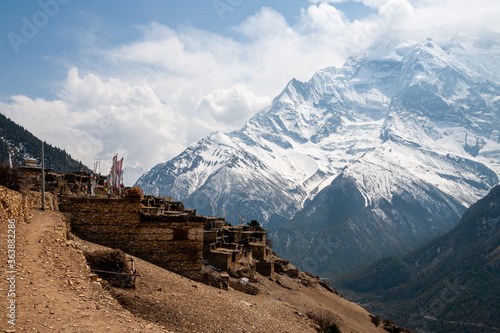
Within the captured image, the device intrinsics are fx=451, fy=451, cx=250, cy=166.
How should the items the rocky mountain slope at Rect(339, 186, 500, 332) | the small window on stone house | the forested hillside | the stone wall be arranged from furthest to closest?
the rocky mountain slope at Rect(339, 186, 500, 332)
the forested hillside
the small window on stone house
the stone wall

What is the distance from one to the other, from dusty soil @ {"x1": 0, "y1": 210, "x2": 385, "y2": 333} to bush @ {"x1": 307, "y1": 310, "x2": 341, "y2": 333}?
5.95 metres

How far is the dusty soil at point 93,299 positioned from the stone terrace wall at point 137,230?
1.03m

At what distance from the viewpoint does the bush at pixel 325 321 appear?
94.4 feet

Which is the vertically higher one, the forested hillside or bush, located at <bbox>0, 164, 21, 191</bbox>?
the forested hillside

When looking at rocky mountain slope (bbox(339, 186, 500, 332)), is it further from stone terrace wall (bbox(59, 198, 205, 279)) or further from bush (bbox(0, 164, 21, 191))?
bush (bbox(0, 164, 21, 191))

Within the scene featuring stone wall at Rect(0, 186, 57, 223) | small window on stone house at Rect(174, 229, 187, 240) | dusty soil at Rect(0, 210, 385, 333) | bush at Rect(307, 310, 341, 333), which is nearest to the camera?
dusty soil at Rect(0, 210, 385, 333)

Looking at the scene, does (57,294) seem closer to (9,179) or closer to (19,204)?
(19,204)

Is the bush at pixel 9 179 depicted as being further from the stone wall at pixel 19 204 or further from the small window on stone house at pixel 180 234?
the small window on stone house at pixel 180 234

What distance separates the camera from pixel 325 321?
31.9 meters

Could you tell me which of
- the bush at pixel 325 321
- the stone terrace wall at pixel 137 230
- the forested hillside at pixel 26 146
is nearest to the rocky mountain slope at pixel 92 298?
the stone terrace wall at pixel 137 230

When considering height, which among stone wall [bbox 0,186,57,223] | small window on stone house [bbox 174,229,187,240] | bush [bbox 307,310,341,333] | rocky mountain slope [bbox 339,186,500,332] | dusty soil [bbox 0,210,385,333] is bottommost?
rocky mountain slope [bbox 339,186,500,332]

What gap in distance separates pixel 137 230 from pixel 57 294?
8.55 meters

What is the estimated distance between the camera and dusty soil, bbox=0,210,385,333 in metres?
12.3

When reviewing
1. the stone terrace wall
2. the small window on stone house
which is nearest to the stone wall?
the stone terrace wall
